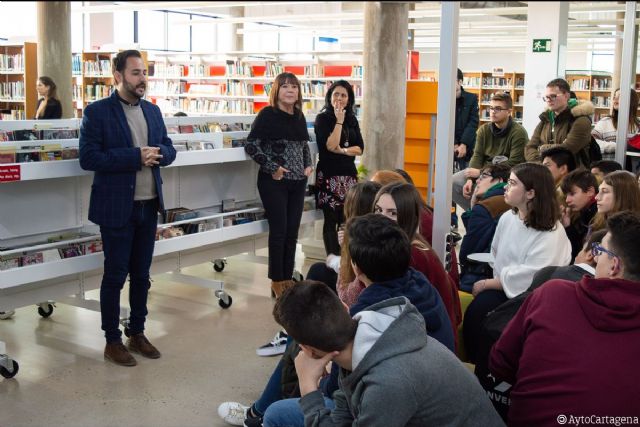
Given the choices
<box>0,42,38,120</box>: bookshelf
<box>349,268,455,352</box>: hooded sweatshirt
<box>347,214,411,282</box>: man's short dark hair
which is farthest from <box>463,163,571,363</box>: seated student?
<box>0,42,38,120</box>: bookshelf

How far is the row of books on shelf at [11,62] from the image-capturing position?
1215cm

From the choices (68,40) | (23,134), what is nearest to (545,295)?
(23,134)

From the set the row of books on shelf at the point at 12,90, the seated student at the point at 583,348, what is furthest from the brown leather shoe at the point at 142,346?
the row of books on shelf at the point at 12,90

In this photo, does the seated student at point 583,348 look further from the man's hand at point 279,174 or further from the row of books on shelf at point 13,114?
the row of books on shelf at point 13,114

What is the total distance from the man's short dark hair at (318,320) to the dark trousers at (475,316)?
1.26m

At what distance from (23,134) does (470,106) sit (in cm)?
406

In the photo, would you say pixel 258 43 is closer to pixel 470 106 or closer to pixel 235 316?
pixel 470 106

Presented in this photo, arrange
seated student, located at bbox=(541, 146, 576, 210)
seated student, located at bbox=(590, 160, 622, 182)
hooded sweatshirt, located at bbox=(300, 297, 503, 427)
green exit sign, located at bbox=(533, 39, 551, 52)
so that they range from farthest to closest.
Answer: green exit sign, located at bbox=(533, 39, 551, 52) < seated student, located at bbox=(541, 146, 576, 210) < seated student, located at bbox=(590, 160, 622, 182) < hooded sweatshirt, located at bbox=(300, 297, 503, 427)

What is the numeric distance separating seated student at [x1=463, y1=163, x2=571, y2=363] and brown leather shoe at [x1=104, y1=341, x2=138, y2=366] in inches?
69.8

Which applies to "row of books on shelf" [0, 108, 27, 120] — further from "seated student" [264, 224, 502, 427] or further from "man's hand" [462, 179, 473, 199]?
"seated student" [264, 224, 502, 427]

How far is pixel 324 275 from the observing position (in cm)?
351

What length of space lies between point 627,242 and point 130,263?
104 inches

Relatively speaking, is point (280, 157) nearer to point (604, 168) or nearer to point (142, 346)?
point (142, 346)

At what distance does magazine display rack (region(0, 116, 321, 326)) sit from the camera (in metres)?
3.74
